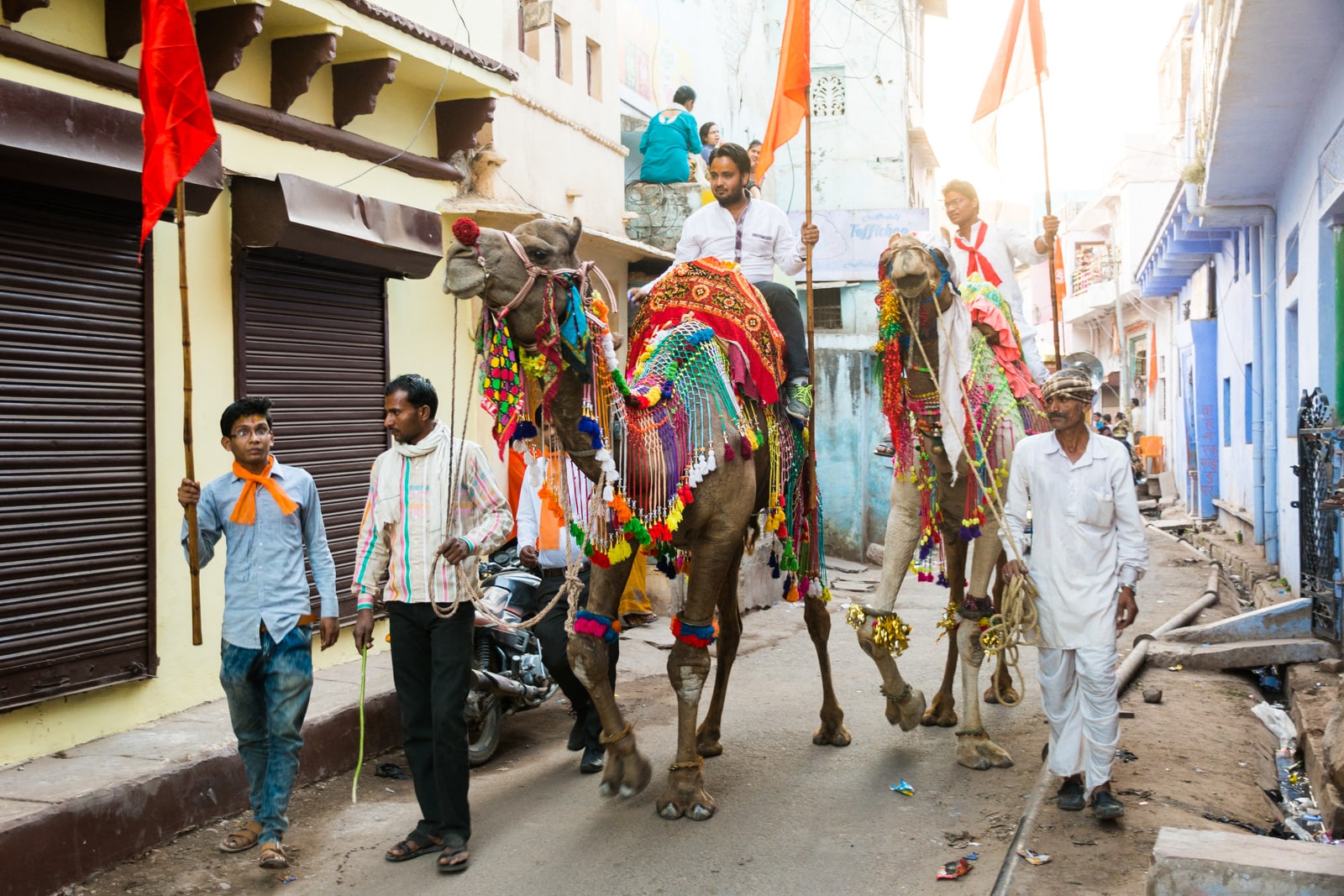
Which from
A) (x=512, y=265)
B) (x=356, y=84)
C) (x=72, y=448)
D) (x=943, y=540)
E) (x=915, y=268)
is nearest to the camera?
(x=512, y=265)

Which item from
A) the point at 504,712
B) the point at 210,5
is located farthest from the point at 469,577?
the point at 210,5

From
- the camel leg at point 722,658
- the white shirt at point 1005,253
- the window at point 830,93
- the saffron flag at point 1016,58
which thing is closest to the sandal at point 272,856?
the camel leg at point 722,658

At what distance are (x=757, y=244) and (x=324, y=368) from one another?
131 inches

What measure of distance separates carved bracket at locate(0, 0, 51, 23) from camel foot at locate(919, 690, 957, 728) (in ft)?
19.8

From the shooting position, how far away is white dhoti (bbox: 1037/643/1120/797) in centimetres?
515

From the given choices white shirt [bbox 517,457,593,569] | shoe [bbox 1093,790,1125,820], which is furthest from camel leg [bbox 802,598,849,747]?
shoe [bbox 1093,790,1125,820]

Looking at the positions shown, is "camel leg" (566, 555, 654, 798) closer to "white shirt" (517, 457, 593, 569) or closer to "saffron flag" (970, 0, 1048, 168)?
"white shirt" (517, 457, 593, 569)

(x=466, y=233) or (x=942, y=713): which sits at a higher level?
(x=466, y=233)

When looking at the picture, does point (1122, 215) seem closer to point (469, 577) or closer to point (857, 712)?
point (857, 712)

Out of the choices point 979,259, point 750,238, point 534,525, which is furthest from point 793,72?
point 534,525

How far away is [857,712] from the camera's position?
7.46 meters

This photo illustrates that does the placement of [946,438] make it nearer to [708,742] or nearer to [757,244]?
[757,244]

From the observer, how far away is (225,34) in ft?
23.4

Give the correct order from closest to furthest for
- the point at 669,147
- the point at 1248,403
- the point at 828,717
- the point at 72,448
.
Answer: the point at 72,448, the point at 828,717, the point at 669,147, the point at 1248,403
